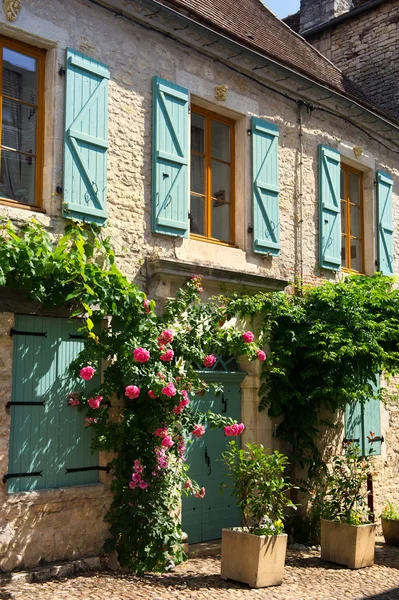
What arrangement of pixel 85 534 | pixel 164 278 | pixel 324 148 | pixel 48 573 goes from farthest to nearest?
1. pixel 324 148
2. pixel 164 278
3. pixel 85 534
4. pixel 48 573

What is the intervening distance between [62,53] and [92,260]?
181cm

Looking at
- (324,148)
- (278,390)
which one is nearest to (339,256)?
(324,148)

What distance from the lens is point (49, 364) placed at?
5953 millimetres

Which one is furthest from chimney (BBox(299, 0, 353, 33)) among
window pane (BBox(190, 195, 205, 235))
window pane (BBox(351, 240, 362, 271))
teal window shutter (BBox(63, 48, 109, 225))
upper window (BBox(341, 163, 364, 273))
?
teal window shutter (BBox(63, 48, 109, 225))

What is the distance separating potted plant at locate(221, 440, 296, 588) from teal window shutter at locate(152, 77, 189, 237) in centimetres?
231

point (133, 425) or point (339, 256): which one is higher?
point (339, 256)

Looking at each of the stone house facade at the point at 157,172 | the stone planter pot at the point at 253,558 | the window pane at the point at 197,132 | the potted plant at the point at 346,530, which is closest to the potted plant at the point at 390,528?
the stone house facade at the point at 157,172

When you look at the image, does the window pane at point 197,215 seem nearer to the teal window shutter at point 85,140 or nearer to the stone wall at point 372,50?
the teal window shutter at point 85,140

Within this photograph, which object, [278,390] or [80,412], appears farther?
[278,390]

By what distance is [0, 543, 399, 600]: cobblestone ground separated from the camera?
531 cm

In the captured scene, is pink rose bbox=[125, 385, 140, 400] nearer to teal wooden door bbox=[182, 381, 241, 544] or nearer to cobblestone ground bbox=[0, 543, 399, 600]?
cobblestone ground bbox=[0, 543, 399, 600]

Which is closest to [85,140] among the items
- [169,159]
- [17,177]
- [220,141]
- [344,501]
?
[17,177]

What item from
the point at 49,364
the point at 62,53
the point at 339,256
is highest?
the point at 62,53

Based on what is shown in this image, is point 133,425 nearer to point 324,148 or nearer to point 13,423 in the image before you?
point 13,423
